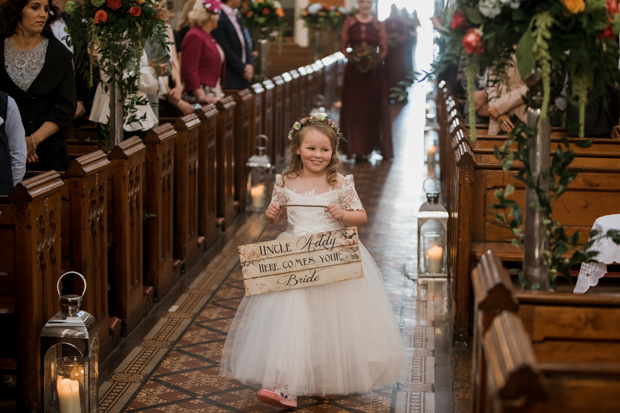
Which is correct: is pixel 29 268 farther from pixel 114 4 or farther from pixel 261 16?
pixel 261 16

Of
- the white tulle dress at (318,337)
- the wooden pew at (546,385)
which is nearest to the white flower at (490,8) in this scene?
the wooden pew at (546,385)

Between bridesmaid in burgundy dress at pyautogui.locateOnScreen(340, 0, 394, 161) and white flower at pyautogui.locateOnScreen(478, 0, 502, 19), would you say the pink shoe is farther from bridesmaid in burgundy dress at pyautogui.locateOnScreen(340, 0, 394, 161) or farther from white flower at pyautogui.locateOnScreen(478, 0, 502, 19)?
bridesmaid in burgundy dress at pyautogui.locateOnScreen(340, 0, 394, 161)

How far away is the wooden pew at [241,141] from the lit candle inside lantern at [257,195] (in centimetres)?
16

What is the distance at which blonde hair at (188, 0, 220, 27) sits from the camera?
7.23 metres

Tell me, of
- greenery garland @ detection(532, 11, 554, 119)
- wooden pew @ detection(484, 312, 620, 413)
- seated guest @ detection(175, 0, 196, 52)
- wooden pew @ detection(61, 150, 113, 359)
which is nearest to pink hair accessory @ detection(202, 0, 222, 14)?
seated guest @ detection(175, 0, 196, 52)

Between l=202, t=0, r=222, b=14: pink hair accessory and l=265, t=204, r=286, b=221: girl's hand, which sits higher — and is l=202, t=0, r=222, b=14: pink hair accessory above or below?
above

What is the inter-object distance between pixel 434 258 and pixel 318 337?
229cm

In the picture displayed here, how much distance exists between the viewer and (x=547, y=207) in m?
2.75

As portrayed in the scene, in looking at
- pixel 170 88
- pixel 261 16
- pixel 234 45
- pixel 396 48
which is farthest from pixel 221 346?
pixel 396 48

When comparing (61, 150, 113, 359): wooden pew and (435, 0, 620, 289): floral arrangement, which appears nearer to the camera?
(435, 0, 620, 289): floral arrangement

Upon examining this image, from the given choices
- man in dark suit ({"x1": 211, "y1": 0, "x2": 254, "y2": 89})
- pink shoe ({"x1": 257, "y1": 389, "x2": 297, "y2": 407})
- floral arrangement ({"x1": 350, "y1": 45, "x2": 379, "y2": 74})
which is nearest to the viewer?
pink shoe ({"x1": 257, "y1": 389, "x2": 297, "y2": 407})

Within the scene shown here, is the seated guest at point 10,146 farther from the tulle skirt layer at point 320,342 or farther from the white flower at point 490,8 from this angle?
the white flower at point 490,8

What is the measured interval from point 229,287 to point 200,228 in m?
0.99

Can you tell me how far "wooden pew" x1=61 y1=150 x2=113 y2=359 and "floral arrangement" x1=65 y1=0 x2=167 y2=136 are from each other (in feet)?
3.16
